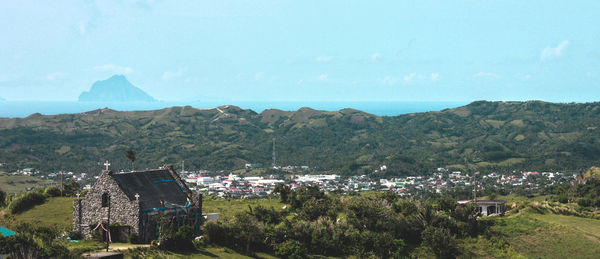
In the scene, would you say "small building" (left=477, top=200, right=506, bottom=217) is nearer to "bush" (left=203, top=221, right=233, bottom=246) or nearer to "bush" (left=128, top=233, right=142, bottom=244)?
"bush" (left=203, top=221, right=233, bottom=246)

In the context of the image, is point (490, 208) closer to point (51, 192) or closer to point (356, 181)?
point (51, 192)

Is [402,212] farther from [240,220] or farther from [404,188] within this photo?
[404,188]

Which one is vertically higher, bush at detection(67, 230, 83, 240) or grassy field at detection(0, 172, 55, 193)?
bush at detection(67, 230, 83, 240)

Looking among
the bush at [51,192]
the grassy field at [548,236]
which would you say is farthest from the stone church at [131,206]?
the grassy field at [548,236]

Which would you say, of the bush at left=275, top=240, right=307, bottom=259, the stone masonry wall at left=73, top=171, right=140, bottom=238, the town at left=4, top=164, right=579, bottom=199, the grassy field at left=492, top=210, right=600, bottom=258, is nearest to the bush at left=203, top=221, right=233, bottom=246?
the bush at left=275, top=240, right=307, bottom=259

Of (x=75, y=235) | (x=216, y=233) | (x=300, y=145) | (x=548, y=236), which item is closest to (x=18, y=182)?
(x=75, y=235)
